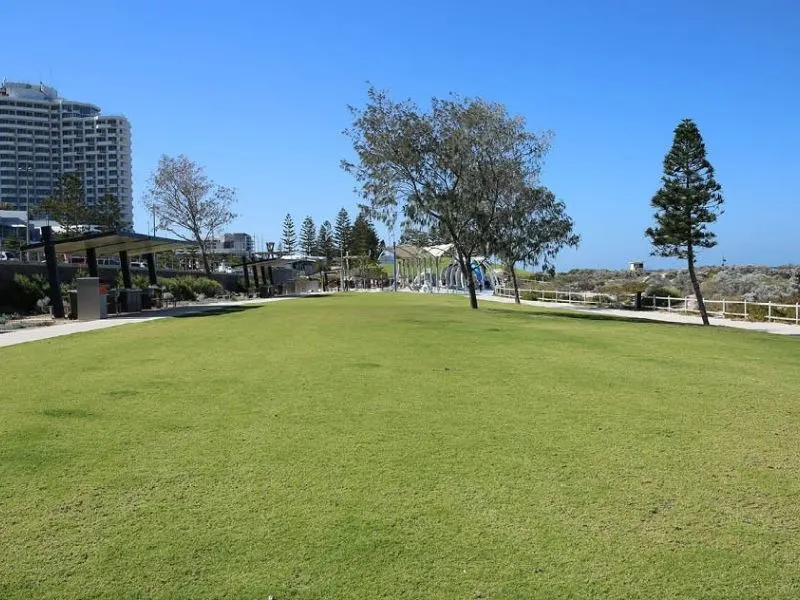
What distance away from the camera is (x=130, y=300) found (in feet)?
85.2

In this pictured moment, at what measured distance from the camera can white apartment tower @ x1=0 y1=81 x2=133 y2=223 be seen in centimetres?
12162

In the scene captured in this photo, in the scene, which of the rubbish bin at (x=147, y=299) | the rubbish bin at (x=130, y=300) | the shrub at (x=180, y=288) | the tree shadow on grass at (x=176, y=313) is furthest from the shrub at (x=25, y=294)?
the shrub at (x=180, y=288)

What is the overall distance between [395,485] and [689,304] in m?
35.2

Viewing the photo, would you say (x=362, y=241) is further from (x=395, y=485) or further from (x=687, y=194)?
(x=395, y=485)

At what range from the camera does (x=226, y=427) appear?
241 inches

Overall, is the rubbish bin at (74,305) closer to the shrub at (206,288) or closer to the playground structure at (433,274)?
the shrub at (206,288)

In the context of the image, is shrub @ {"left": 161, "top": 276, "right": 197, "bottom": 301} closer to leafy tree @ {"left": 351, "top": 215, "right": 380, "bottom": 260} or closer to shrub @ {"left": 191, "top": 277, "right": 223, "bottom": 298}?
shrub @ {"left": 191, "top": 277, "right": 223, "bottom": 298}

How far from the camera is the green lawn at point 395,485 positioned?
334 centimetres

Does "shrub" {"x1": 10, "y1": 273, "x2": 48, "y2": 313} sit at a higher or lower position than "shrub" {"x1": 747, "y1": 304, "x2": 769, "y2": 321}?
higher

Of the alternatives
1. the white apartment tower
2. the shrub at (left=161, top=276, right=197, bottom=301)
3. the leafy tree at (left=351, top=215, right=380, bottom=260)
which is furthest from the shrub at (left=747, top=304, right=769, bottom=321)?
the white apartment tower

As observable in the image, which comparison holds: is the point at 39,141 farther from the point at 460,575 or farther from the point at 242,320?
the point at 460,575

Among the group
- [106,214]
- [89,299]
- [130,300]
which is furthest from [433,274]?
[89,299]

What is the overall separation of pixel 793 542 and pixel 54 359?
1047 centimetres

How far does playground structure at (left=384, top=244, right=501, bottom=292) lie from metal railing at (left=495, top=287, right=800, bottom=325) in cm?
1320
